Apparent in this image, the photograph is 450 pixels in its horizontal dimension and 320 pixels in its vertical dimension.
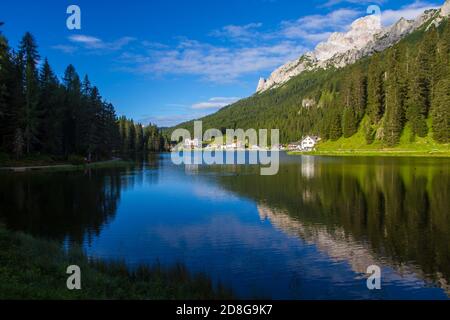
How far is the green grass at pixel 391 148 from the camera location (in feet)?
390

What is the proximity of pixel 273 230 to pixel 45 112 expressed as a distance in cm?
8272

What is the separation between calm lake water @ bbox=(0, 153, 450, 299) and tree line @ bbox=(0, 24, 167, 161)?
3159cm

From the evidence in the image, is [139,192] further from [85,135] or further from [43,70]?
[43,70]

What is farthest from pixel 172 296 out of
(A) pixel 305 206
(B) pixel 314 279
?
(A) pixel 305 206

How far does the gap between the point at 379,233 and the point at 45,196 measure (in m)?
38.3

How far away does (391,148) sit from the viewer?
13525 centimetres

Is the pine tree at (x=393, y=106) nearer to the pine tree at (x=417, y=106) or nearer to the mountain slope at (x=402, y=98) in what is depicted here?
the mountain slope at (x=402, y=98)

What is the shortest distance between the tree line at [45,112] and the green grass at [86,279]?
59.2 m

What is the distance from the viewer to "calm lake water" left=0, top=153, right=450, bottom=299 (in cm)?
1972

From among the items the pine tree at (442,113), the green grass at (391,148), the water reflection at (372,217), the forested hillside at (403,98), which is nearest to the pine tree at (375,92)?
the forested hillside at (403,98)

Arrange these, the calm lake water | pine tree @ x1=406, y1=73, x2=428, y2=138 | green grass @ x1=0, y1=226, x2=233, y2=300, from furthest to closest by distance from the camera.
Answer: pine tree @ x1=406, y1=73, x2=428, y2=138, the calm lake water, green grass @ x1=0, y1=226, x2=233, y2=300

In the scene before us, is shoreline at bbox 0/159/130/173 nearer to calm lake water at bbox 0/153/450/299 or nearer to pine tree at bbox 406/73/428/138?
calm lake water at bbox 0/153/450/299

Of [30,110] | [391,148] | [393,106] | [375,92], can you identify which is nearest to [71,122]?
[30,110]

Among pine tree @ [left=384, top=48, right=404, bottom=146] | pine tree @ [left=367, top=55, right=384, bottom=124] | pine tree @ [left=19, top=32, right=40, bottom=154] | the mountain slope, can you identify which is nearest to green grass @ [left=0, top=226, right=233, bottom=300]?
pine tree @ [left=19, top=32, right=40, bottom=154]
